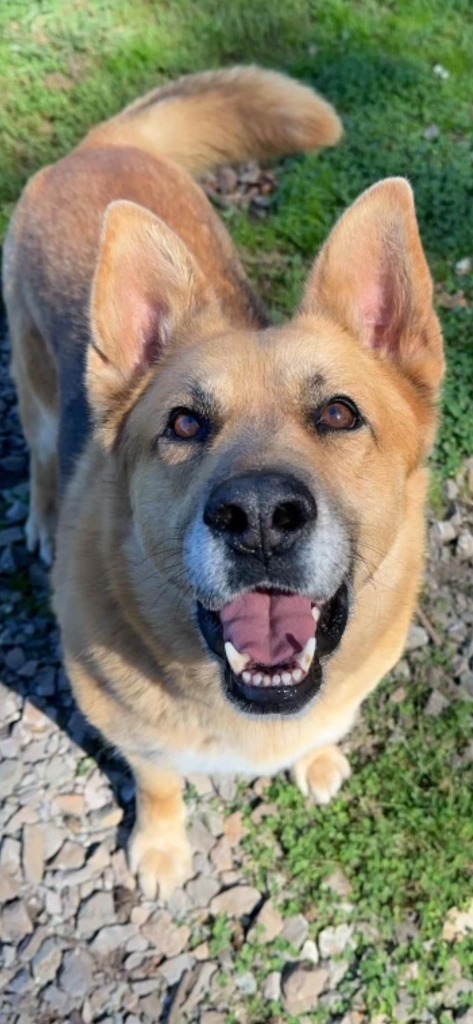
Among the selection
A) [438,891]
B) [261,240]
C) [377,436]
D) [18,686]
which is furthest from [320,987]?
[261,240]

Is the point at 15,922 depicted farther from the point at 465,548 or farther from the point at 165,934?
the point at 465,548

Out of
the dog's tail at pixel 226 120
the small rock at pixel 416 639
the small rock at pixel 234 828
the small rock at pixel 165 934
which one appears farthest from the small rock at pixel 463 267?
the small rock at pixel 165 934

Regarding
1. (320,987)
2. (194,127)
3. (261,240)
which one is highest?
(194,127)

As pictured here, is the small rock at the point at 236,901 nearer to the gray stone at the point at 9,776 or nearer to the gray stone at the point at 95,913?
the gray stone at the point at 95,913

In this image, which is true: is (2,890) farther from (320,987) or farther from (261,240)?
(261,240)

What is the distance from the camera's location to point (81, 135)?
5926 mm

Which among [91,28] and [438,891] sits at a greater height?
[91,28]

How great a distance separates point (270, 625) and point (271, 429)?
0.52m

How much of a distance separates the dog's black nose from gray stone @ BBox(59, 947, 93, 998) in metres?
1.82

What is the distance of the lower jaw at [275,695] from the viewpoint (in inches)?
97.5

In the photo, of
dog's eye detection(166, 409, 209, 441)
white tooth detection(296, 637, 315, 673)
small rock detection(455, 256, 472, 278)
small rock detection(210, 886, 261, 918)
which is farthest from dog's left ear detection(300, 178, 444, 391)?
small rock detection(455, 256, 472, 278)

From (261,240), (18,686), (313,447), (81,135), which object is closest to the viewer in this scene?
(313,447)

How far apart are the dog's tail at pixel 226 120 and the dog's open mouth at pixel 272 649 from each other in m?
2.38

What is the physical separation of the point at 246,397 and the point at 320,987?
2073mm
